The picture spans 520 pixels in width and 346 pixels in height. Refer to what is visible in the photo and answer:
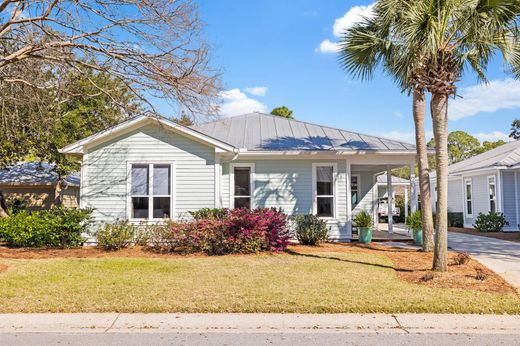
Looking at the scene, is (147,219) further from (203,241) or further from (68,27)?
(68,27)

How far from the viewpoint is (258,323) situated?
5.71 m

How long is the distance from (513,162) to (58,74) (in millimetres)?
19105

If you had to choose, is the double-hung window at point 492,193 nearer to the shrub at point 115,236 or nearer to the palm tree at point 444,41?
the palm tree at point 444,41

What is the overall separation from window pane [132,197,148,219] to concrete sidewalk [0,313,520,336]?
7.43 metres

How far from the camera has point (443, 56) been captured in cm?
863

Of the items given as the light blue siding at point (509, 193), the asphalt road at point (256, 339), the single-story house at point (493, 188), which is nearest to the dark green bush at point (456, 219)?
the single-story house at point (493, 188)

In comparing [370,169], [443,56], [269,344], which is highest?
[443,56]

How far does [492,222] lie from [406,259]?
10899 millimetres

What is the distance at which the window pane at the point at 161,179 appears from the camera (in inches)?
530

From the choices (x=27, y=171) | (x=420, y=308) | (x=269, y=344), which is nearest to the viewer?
(x=269, y=344)

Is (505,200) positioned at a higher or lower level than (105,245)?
higher

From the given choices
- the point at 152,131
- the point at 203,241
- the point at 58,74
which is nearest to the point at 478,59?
the point at 203,241

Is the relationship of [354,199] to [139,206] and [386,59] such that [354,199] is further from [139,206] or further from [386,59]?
[139,206]

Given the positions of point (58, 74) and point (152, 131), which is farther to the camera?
point (152, 131)
